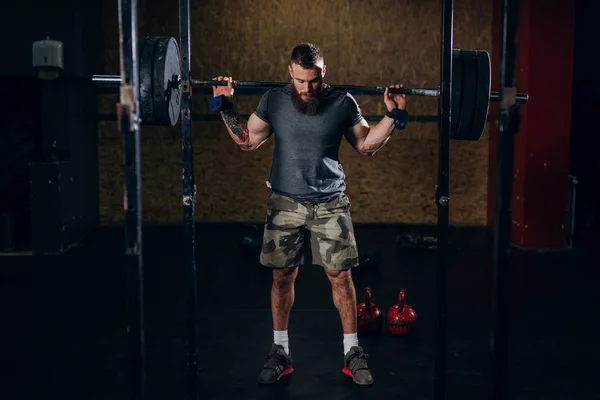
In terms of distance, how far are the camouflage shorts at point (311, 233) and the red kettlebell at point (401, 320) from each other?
2.08ft

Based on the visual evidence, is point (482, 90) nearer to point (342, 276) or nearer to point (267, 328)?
point (342, 276)

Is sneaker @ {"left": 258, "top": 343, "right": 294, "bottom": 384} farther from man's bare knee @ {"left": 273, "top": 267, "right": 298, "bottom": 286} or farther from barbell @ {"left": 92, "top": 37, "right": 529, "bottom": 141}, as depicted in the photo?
barbell @ {"left": 92, "top": 37, "right": 529, "bottom": 141}

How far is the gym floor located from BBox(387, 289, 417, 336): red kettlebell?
0.16 ft

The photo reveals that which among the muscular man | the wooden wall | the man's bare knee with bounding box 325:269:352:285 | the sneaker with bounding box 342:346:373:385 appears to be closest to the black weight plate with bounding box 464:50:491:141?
the muscular man

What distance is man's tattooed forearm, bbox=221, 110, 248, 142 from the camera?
8.95 feet

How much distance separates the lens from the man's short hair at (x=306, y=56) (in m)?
2.63

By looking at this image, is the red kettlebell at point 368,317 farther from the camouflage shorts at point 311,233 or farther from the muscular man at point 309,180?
the camouflage shorts at point 311,233

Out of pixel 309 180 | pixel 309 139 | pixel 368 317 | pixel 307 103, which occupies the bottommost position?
A: pixel 368 317

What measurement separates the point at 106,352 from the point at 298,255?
0.99m

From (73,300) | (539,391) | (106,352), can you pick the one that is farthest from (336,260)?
(73,300)

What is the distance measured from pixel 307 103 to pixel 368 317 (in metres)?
1.12

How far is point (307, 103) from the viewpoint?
8.93 feet

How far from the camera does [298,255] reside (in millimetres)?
2822

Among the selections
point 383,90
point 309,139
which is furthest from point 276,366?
point 383,90
